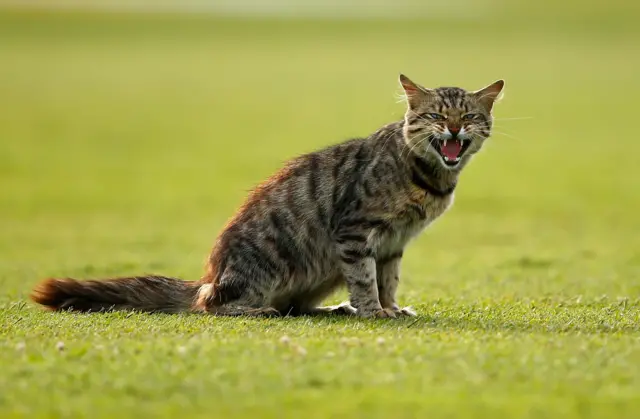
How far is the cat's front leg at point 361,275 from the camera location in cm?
973

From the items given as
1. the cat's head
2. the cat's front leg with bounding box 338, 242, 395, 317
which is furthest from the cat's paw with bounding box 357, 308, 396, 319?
the cat's head

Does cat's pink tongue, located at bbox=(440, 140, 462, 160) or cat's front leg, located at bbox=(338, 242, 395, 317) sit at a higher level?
cat's pink tongue, located at bbox=(440, 140, 462, 160)

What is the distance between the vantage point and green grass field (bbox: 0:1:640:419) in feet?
22.1

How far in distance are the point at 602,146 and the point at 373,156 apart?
2329 cm

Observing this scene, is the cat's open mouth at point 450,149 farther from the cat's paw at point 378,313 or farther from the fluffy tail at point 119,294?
the fluffy tail at point 119,294

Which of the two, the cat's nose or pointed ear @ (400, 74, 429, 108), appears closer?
the cat's nose

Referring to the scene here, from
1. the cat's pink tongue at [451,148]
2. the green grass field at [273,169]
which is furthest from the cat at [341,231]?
the green grass field at [273,169]

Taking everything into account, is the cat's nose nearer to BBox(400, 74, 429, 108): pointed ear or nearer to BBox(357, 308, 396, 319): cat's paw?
BBox(400, 74, 429, 108): pointed ear

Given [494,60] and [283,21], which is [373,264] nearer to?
[494,60]

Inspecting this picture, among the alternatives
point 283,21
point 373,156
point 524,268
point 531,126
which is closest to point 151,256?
point 524,268

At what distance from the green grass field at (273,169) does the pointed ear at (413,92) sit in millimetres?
913

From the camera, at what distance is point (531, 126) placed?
35.9 m

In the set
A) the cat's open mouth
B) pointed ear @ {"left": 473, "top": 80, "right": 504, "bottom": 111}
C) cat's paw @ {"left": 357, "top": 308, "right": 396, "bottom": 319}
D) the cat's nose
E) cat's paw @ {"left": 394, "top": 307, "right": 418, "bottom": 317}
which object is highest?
pointed ear @ {"left": 473, "top": 80, "right": 504, "bottom": 111}

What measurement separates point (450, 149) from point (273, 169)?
19.8 metres
